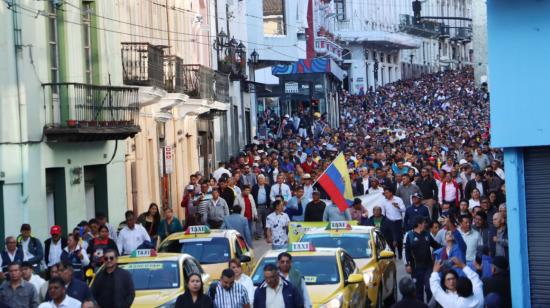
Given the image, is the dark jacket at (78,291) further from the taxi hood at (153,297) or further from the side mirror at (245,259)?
the side mirror at (245,259)

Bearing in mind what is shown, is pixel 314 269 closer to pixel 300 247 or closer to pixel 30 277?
pixel 300 247

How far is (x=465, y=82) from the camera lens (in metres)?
89.1

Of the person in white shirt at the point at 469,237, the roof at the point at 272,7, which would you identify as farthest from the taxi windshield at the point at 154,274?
the roof at the point at 272,7

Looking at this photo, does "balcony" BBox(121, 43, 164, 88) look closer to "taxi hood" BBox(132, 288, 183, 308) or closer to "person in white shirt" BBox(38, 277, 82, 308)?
"taxi hood" BBox(132, 288, 183, 308)

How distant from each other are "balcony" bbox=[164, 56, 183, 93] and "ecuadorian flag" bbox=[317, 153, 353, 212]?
28.6 ft

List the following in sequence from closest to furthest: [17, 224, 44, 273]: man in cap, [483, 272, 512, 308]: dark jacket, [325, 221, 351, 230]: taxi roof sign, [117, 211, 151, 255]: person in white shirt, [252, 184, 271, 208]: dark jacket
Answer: [483, 272, 512, 308]: dark jacket → [17, 224, 44, 273]: man in cap → [325, 221, 351, 230]: taxi roof sign → [117, 211, 151, 255]: person in white shirt → [252, 184, 271, 208]: dark jacket

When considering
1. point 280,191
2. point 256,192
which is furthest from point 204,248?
point 256,192

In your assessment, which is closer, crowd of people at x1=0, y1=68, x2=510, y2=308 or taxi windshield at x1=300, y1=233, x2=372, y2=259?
crowd of people at x1=0, y1=68, x2=510, y2=308

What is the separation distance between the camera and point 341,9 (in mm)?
97938

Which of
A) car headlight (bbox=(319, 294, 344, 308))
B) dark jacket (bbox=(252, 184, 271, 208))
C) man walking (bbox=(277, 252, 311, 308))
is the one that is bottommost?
car headlight (bbox=(319, 294, 344, 308))

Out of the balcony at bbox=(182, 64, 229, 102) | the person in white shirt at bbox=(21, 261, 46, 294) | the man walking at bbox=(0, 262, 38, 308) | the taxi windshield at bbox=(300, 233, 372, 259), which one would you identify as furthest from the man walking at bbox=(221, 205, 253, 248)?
the balcony at bbox=(182, 64, 229, 102)

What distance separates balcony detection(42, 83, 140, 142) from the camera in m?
25.2

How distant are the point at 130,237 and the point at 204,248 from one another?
142 centimetres

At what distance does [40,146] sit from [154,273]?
26.3 ft
